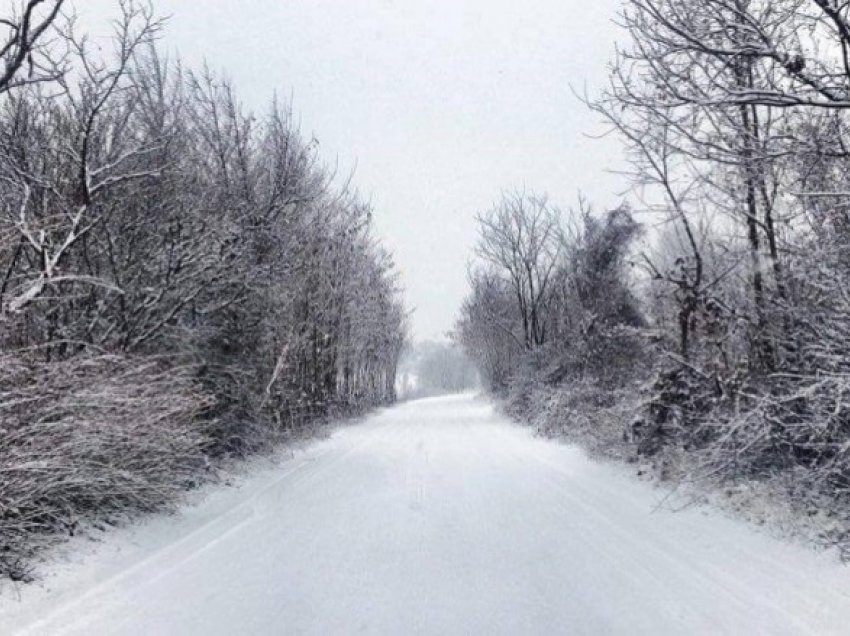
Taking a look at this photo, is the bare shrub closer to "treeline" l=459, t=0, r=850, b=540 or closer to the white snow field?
the white snow field

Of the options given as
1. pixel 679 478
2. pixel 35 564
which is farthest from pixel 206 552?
pixel 679 478

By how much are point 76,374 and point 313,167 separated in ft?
50.1

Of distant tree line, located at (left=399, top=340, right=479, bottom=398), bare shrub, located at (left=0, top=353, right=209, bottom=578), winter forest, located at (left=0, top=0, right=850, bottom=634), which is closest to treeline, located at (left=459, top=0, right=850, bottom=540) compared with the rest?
winter forest, located at (left=0, top=0, right=850, bottom=634)

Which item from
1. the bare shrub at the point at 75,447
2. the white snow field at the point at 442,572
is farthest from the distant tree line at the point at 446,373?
the bare shrub at the point at 75,447

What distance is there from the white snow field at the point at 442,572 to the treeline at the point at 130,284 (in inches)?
36.2

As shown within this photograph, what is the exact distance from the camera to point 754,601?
4.82 metres

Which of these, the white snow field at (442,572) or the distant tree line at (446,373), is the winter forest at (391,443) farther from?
the distant tree line at (446,373)

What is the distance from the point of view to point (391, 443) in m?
18.1

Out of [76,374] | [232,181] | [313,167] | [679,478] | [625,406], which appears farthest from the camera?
[313,167]

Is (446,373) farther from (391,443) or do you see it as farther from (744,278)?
(744,278)

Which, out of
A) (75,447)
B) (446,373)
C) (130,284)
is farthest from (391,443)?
(446,373)

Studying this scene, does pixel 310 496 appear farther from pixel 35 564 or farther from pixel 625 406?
pixel 625 406

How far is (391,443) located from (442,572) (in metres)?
12.5

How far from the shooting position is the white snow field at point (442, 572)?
4566 millimetres
